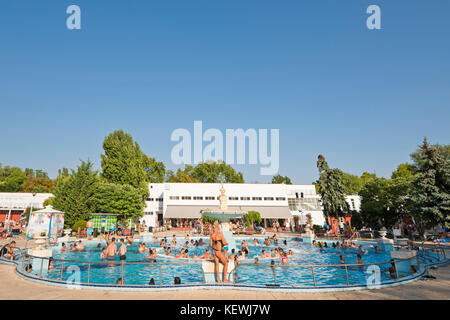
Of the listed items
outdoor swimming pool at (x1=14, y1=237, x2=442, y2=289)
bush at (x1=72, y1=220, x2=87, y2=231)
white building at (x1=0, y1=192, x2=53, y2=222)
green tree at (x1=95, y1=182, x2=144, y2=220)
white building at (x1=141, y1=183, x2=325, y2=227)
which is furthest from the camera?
white building at (x1=0, y1=192, x2=53, y2=222)

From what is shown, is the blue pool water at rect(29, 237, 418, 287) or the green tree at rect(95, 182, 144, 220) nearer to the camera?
the blue pool water at rect(29, 237, 418, 287)

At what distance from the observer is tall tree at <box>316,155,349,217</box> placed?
34750mm

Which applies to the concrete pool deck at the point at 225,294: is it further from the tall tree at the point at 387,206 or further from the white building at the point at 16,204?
the white building at the point at 16,204

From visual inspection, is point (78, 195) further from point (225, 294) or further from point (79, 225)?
point (225, 294)

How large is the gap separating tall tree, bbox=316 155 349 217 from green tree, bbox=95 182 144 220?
27722 mm

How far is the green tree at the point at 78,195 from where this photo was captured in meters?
32.6

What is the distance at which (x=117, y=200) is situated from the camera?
116 ft

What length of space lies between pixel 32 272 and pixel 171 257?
967 cm

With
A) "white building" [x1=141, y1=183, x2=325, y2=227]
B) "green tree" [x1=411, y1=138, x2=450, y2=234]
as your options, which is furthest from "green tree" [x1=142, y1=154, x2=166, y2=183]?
"green tree" [x1=411, y1=138, x2=450, y2=234]

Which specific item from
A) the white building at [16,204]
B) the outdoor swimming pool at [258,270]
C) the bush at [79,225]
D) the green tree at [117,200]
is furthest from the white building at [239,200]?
the white building at [16,204]

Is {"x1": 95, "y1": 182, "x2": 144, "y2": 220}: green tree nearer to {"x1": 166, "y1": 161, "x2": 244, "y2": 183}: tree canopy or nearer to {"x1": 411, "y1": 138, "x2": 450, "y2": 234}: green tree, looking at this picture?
{"x1": 411, "y1": 138, "x2": 450, "y2": 234}: green tree
